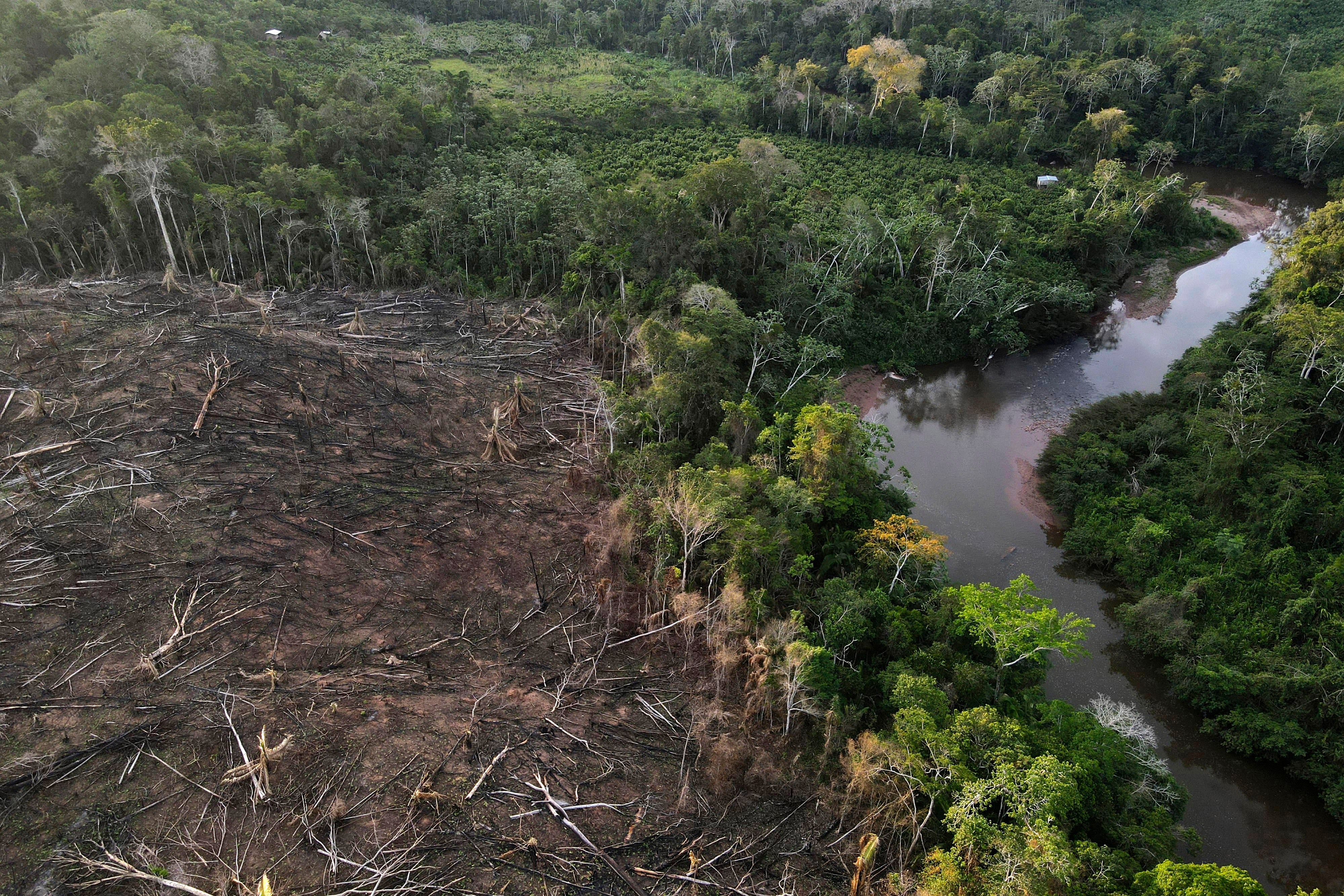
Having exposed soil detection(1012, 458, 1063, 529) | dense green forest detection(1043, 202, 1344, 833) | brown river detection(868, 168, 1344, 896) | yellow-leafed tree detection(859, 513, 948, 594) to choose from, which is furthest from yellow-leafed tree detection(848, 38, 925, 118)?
yellow-leafed tree detection(859, 513, 948, 594)

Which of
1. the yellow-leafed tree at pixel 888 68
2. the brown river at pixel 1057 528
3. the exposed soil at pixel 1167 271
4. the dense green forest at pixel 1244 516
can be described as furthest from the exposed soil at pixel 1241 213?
the yellow-leafed tree at pixel 888 68

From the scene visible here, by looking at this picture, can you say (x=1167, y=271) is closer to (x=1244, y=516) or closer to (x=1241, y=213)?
(x=1241, y=213)

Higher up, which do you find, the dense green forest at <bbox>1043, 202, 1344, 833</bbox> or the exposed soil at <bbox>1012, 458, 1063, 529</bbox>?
the dense green forest at <bbox>1043, 202, 1344, 833</bbox>

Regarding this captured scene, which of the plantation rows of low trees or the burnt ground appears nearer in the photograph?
the burnt ground

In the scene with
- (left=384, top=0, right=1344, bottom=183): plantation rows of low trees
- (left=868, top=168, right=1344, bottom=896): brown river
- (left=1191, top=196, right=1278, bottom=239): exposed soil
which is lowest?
(left=868, top=168, right=1344, bottom=896): brown river

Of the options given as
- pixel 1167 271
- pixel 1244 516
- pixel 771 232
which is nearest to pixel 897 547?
pixel 1244 516

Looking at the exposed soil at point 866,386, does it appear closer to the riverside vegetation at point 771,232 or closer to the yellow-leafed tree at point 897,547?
the riverside vegetation at point 771,232

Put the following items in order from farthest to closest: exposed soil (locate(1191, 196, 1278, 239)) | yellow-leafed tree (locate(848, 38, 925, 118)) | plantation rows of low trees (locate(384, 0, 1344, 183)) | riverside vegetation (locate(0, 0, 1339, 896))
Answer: yellow-leafed tree (locate(848, 38, 925, 118)) < plantation rows of low trees (locate(384, 0, 1344, 183)) < exposed soil (locate(1191, 196, 1278, 239)) < riverside vegetation (locate(0, 0, 1339, 896))

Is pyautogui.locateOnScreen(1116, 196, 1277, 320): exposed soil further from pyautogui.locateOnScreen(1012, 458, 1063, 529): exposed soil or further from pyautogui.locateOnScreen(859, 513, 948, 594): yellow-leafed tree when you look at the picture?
pyautogui.locateOnScreen(859, 513, 948, 594): yellow-leafed tree
